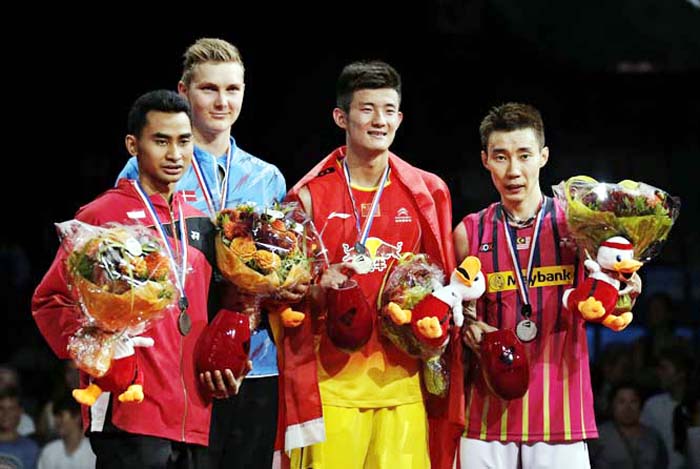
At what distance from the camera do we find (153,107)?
12.3 feet

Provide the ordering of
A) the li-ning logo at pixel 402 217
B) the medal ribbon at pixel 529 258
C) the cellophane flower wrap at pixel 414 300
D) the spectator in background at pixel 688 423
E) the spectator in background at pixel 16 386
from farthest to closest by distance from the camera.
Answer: the spectator in background at pixel 16 386
the spectator in background at pixel 688 423
the li-ning logo at pixel 402 217
the medal ribbon at pixel 529 258
the cellophane flower wrap at pixel 414 300

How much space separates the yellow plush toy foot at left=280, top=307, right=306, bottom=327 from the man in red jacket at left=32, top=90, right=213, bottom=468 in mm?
300

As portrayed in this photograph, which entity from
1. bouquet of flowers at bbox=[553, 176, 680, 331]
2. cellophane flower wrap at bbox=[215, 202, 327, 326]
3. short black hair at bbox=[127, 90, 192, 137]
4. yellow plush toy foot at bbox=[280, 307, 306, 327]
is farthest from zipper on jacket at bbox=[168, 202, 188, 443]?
bouquet of flowers at bbox=[553, 176, 680, 331]

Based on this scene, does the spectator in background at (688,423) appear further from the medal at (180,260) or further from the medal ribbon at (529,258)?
the medal at (180,260)

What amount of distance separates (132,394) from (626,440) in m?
3.17

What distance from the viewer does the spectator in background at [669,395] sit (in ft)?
19.4

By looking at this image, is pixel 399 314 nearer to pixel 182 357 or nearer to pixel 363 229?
pixel 363 229

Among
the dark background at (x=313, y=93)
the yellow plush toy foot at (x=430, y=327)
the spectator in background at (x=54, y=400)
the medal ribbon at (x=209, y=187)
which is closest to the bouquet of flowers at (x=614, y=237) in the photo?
the yellow plush toy foot at (x=430, y=327)

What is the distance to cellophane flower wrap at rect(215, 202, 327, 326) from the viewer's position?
3693 mm

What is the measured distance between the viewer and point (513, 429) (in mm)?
4059

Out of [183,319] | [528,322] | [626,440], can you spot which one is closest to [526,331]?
[528,322]

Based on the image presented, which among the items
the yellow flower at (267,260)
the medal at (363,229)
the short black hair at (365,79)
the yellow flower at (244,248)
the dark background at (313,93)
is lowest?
the yellow flower at (267,260)

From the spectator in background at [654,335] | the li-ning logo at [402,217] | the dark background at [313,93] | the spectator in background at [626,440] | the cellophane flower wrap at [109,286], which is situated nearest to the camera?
the cellophane flower wrap at [109,286]

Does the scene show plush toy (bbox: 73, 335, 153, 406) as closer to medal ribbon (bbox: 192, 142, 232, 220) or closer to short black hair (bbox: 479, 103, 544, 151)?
medal ribbon (bbox: 192, 142, 232, 220)
